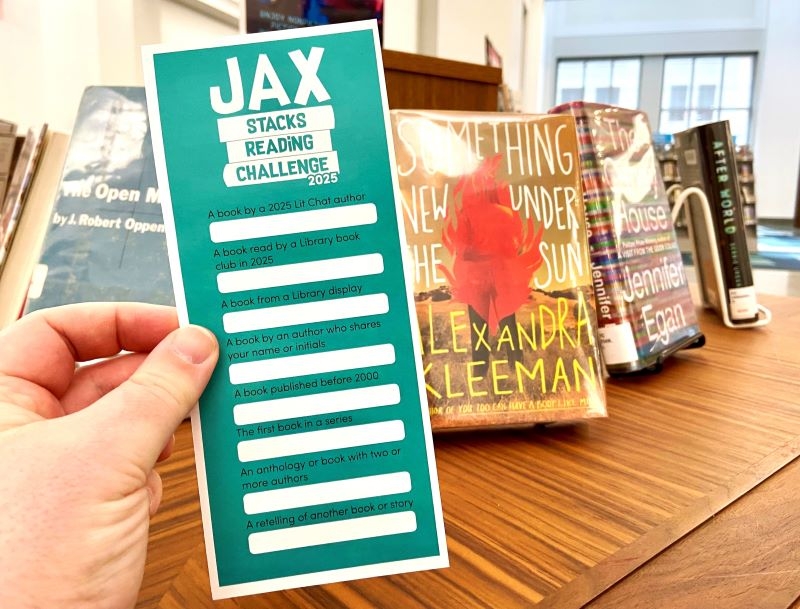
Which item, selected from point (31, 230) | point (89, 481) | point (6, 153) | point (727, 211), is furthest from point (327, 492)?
point (727, 211)

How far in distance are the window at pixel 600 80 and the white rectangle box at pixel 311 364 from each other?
9.74 meters

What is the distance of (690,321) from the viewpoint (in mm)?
767

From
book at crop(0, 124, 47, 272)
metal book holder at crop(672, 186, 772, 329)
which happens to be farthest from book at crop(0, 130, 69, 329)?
metal book holder at crop(672, 186, 772, 329)

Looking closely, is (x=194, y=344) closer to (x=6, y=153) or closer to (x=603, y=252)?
(x=603, y=252)

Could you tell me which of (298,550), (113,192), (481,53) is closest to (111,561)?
(298,550)

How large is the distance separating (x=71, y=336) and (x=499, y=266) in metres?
0.38

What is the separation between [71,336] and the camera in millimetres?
412

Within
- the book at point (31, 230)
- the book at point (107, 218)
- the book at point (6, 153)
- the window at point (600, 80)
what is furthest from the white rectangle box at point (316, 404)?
the window at point (600, 80)

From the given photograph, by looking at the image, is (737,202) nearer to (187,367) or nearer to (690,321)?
(690,321)

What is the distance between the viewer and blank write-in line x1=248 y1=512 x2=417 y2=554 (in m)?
0.33

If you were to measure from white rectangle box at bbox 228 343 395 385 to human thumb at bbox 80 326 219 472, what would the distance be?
18 millimetres

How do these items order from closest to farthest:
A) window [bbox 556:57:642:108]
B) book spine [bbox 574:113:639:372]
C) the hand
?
the hand < book spine [bbox 574:113:639:372] < window [bbox 556:57:642:108]

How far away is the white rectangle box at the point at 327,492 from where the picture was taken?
0.33m

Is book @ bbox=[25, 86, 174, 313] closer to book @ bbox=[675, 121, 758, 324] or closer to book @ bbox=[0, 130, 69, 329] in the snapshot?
book @ bbox=[0, 130, 69, 329]
